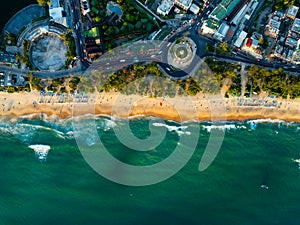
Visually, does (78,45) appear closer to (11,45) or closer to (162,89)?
(11,45)

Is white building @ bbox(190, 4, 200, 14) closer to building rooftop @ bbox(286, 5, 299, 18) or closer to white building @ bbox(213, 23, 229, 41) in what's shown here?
white building @ bbox(213, 23, 229, 41)

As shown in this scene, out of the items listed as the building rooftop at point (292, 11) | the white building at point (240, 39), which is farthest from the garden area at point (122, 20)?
the building rooftop at point (292, 11)

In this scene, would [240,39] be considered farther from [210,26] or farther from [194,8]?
[194,8]

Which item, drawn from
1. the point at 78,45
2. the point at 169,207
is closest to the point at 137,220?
the point at 169,207

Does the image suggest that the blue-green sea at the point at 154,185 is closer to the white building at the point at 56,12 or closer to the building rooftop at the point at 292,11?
the white building at the point at 56,12

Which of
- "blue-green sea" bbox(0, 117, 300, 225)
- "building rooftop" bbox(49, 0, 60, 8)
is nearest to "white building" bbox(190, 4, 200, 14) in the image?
"blue-green sea" bbox(0, 117, 300, 225)
